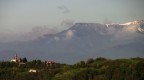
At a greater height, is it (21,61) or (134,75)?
(21,61)

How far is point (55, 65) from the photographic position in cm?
18438

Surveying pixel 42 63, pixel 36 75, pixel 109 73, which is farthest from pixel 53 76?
pixel 42 63

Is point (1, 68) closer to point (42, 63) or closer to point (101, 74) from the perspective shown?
point (42, 63)

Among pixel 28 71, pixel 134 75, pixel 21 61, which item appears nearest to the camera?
pixel 134 75

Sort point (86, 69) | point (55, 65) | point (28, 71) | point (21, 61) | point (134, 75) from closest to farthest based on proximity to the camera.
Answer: point (134, 75) → point (86, 69) → point (28, 71) → point (55, 65) → point (21, 61)

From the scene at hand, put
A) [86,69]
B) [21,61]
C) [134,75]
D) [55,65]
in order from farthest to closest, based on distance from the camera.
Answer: [21,61], [55,65], [86,69], [134,75]

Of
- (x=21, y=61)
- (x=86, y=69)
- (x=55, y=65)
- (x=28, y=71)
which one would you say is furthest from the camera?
(x=21, y=61)

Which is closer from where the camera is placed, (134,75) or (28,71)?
(134,75)

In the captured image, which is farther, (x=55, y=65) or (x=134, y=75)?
(x=55, y=65)

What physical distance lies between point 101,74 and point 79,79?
262 inches

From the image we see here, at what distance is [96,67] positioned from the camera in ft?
539

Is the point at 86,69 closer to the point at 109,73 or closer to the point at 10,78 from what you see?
the point at 109,73

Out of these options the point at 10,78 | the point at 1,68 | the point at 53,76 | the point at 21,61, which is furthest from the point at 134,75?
the point at 21,61

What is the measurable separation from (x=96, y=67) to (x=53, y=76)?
14.3 metres
